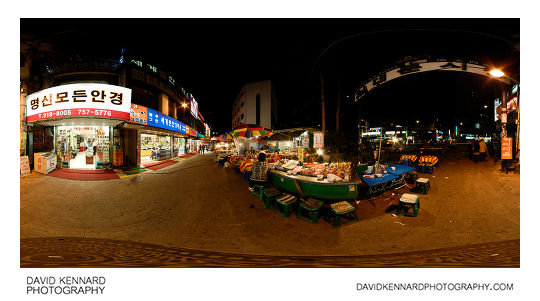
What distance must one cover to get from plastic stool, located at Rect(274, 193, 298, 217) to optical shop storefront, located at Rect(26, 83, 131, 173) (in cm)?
921

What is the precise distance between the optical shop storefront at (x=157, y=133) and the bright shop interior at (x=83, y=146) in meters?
1.78

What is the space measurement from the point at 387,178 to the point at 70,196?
10.7m

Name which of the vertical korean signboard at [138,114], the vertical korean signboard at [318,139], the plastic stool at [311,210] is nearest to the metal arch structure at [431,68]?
the vertical korean signboard at [318,139]

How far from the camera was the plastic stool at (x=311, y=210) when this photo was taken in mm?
3748

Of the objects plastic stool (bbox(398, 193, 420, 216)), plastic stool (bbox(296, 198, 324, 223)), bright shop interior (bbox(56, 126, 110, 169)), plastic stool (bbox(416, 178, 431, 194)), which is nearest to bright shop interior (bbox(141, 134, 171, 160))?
bright shop interior (bbox(56, 126, 110, 169))

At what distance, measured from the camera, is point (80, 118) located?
758 centimetres

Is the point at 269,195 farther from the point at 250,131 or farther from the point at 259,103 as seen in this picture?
the point at 259,103

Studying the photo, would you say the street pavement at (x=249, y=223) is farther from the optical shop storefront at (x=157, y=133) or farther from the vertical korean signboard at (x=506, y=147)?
the optical shop storefront at (x=157, y=133)

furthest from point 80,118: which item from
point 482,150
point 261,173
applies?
point 482,150

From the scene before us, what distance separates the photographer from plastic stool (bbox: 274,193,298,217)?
4.05 meters

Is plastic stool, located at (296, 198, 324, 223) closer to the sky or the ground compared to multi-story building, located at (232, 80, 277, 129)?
Result: closer to the ground

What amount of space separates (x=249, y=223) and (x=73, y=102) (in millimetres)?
10099

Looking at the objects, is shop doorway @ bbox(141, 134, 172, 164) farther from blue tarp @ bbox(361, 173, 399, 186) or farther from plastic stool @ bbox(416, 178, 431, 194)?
plastic stool @ bbox(416, 178, 431, 194)
